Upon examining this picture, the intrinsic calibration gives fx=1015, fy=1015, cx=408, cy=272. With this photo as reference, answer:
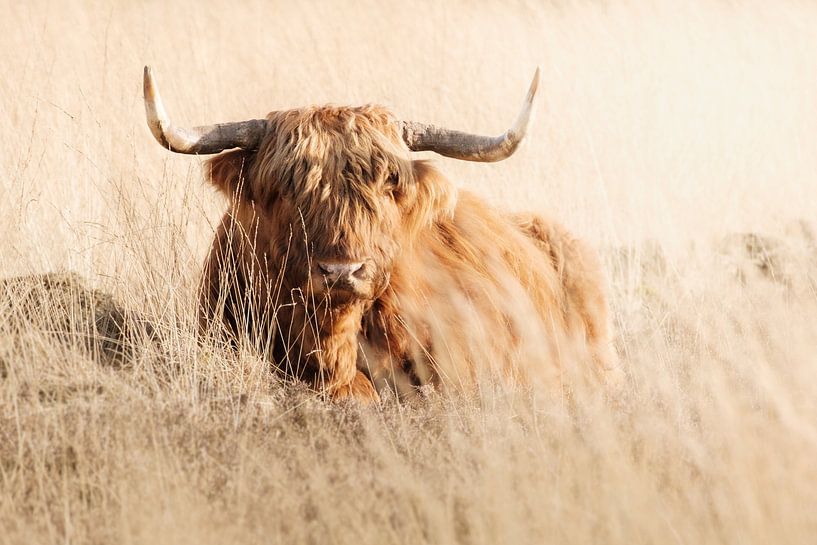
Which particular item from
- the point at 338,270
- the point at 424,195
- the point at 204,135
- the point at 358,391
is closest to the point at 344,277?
the point at 338,270

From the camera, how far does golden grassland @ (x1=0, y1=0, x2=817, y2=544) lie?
125 inches

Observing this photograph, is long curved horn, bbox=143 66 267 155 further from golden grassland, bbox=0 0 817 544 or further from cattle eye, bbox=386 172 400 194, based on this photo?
cattle eye, bbox=386 172 400 194

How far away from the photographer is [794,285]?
6637 mm

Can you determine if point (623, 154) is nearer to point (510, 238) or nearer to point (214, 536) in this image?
point (510, 238)

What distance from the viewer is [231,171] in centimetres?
516

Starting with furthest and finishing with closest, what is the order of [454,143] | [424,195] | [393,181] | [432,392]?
[454,143] < [424,195] < [393,181] < [432,392]

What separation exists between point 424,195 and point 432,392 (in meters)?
1.01

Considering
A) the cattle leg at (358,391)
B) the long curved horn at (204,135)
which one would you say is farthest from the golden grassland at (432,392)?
the long curved horn at (204,135)

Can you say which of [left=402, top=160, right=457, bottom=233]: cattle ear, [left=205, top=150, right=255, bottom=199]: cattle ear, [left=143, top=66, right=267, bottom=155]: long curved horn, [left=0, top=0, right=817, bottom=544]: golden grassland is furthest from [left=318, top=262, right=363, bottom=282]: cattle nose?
[left=143, top=66, right=267, bottom=155]: long curved horn

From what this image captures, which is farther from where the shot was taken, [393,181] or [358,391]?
[393,181]

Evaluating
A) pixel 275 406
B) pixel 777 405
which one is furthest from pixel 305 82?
pixel 777 405

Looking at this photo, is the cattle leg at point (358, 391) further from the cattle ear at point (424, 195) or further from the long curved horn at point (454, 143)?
the long curved horn at point (454, 143)

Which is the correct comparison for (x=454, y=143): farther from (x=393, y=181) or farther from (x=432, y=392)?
(x=432, y=392)

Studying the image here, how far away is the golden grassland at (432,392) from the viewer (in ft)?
10.4
